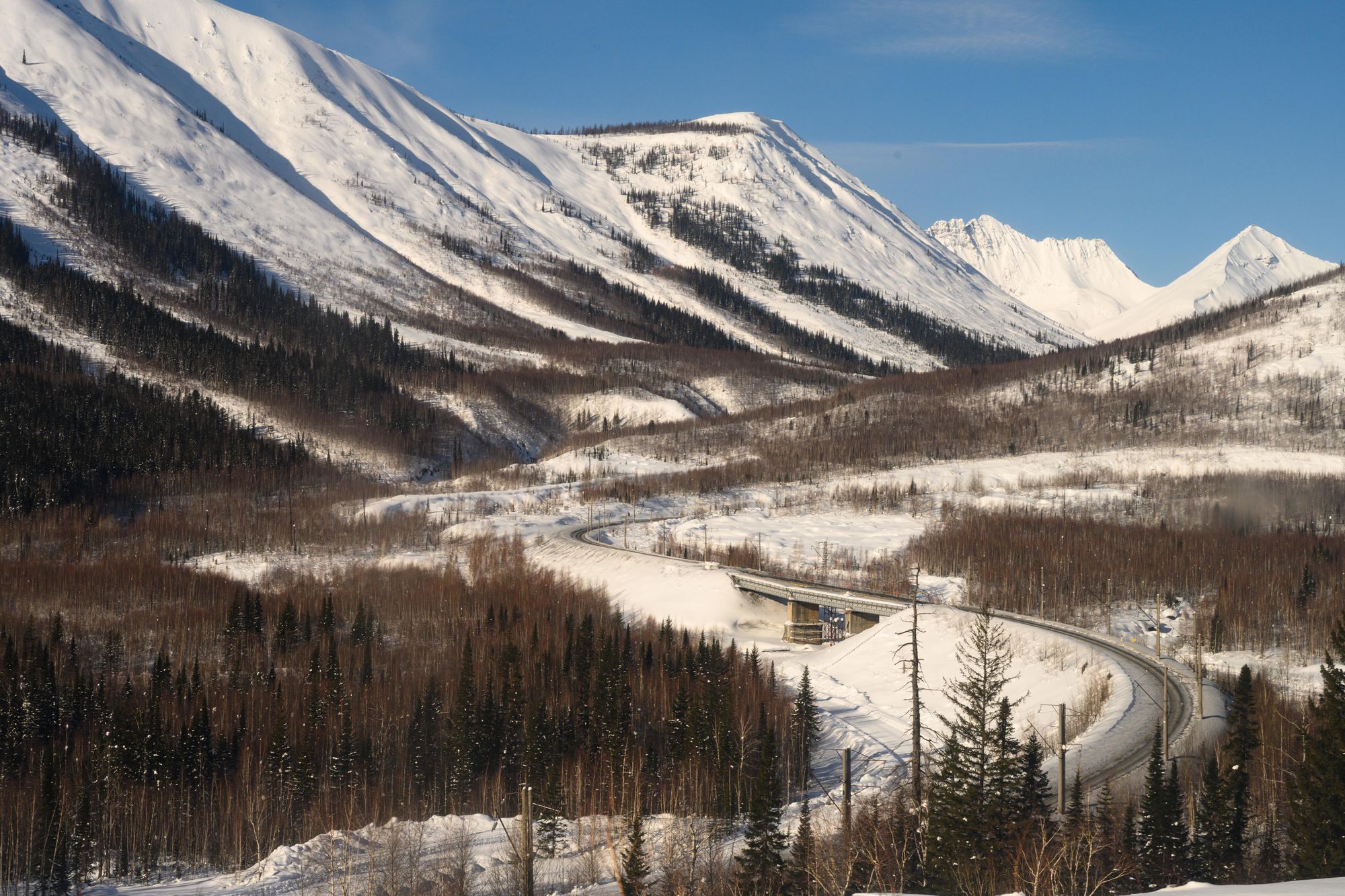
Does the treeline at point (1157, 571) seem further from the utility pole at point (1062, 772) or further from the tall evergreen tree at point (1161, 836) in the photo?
the tall evergreen tree at point (1161, 836)

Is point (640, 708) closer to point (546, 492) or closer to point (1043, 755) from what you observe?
point (1043, 755)

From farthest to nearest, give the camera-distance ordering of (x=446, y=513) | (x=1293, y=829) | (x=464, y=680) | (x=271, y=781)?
(x=446, y=513) → (x=464, y=680) → (x=271, y=781) → (x=1293, y=829)

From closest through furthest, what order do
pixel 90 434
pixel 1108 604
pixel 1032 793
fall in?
pixel 1032 793 < pixel 1108 604 < pixel 90 434

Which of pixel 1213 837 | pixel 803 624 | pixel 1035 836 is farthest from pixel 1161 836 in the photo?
pixel 803 624

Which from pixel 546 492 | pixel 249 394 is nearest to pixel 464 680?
pixel 546 492

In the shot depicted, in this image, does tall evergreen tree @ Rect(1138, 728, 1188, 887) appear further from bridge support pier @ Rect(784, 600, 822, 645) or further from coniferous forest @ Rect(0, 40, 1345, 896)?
bridge support pier @ Rect(784, 600, 822, 645)

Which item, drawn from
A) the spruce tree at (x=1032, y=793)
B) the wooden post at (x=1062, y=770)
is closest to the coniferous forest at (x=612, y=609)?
the spruce tree at (x=1032, y=793)

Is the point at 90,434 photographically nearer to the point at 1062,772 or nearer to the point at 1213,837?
the point at 1062,772
